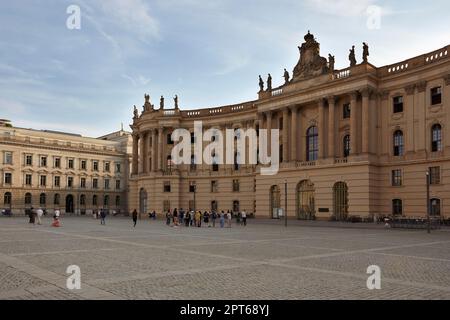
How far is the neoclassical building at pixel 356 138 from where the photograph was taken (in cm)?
4616

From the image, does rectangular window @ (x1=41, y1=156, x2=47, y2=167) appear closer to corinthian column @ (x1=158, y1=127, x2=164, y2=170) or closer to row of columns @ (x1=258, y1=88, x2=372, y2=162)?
corinthian column @ (x1=158, y1=127, x2=164, y2=170)

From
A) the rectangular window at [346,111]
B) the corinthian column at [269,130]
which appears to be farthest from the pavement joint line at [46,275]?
the corinthian column at [269,130]

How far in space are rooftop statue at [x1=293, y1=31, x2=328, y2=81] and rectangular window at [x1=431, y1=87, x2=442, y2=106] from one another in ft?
42.1

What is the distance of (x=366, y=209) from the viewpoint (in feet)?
158

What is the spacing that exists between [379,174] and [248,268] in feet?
127

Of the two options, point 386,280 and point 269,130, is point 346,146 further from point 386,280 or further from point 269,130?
point 386,280

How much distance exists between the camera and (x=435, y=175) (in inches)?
1781

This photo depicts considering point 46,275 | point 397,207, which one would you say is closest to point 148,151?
point 397,207

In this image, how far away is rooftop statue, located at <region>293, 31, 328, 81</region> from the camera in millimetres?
54969

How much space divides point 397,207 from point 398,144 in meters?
6.92

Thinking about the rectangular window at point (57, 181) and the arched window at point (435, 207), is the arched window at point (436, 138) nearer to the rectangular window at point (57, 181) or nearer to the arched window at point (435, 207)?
the arched window at point (435, 207)

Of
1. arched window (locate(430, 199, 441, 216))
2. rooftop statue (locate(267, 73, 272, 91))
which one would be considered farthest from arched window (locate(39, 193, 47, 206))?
arched window (locate(430, 199, 441, 216))
